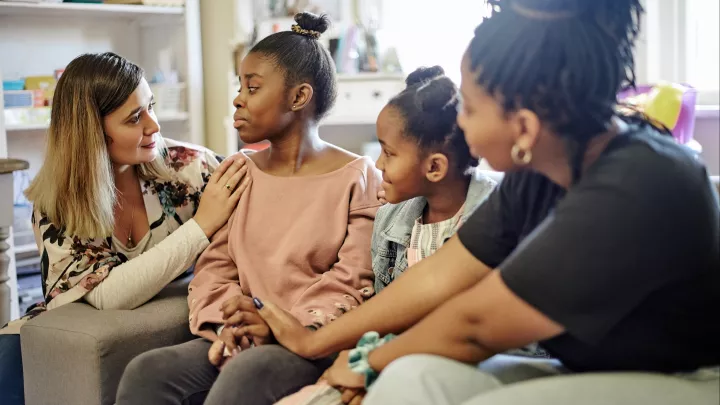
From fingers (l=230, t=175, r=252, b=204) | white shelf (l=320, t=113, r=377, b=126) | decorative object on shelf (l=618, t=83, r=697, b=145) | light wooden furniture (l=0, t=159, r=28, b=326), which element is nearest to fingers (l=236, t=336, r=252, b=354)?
fingers (l=230, t=175, r=252, b=204)

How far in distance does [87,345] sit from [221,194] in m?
0.40

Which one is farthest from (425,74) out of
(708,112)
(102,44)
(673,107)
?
(102,44)

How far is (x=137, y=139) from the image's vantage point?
179 centimetres

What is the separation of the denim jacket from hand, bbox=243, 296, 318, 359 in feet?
0.65

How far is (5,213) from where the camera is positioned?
7.56 feet

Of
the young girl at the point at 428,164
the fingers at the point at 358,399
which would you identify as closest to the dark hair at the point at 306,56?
the young girl at the point at 428,164

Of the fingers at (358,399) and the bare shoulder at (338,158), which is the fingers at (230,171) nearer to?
the bare shoulder at (338,158)

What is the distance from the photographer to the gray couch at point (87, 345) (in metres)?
1.57

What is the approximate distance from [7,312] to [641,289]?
181 centimetres

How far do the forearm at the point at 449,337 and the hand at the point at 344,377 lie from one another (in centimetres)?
12

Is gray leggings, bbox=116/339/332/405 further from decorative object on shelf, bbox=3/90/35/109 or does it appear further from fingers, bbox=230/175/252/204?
decorative object on shelf, bbox=3/90/35/109

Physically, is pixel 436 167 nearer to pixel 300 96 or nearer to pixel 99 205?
pixel 300 96

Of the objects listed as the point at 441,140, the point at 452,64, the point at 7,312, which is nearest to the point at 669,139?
the point at 441,140

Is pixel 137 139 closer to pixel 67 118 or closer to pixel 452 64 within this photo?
pixel 67 118
